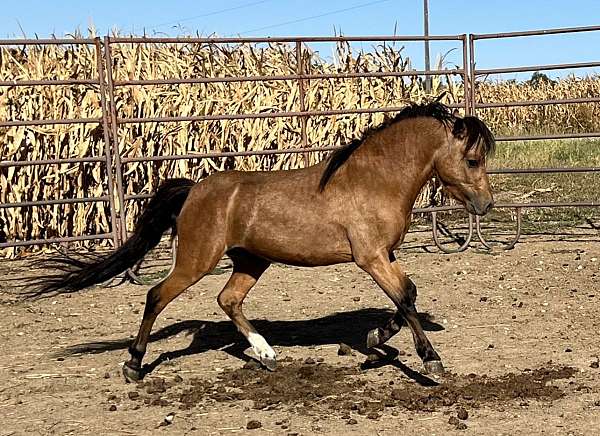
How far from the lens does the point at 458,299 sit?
8.10m

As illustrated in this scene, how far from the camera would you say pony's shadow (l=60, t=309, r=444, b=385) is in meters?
6.61

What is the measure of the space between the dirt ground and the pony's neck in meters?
1.22

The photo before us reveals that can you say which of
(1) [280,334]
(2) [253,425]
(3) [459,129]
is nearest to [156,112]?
(1) [280,334]

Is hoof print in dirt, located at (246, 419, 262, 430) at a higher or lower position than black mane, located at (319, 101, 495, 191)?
lower

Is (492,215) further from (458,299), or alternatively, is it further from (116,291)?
(116,291)

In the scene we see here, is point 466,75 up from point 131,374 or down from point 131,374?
up

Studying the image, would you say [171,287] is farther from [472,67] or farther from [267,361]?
[472,67]

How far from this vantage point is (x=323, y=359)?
6250 mm

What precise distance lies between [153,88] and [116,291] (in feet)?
11.7

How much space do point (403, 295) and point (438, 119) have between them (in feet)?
3.88

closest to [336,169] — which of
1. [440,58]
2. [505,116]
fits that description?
[440,58]

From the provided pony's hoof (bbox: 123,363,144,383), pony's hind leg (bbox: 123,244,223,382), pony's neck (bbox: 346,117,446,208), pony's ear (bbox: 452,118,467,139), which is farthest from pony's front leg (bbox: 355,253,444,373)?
pony's hoof (bbox: 123,363,144,383)

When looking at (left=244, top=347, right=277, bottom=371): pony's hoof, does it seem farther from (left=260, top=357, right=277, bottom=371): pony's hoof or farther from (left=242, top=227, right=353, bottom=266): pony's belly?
(left=242, top=227, right=353, bottom=266): pony's belly

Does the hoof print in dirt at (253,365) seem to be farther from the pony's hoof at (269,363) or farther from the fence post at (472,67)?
the fence post at (472,67)
